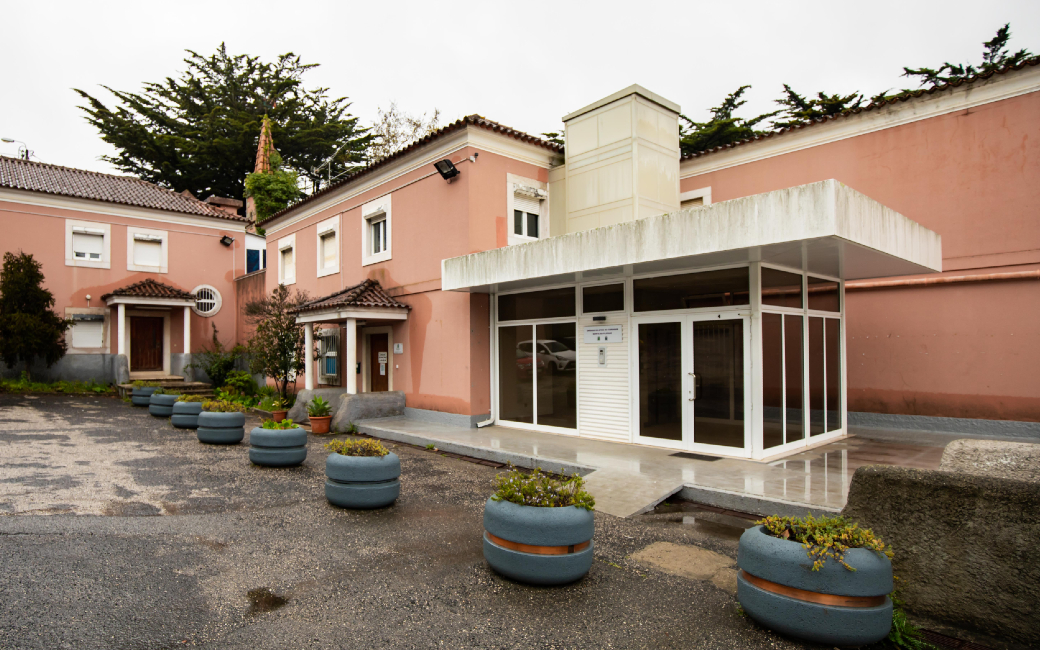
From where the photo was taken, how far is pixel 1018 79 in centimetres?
959

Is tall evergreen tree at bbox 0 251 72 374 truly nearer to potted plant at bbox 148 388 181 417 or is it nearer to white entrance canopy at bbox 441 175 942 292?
potted plant at bbox 148 388 181 417

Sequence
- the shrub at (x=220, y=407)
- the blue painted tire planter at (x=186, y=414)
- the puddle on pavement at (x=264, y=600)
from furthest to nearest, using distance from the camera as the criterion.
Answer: the blue painted tire planter at (x=186, y=414) → the shrub at (x=220, y=407) → the puddle on pavement at (x=264, y=600)

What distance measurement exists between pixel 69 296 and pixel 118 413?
787cm

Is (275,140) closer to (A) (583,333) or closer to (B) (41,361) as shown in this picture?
(B) (41,361)

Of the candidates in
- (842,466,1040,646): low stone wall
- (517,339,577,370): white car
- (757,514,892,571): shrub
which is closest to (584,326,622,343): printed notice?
(517,339,577,370): white car

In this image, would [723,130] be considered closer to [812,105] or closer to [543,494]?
[812,105]

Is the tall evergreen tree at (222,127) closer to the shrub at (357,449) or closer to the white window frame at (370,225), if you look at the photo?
the white window frame at (370,225)

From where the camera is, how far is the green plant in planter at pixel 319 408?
12633mm

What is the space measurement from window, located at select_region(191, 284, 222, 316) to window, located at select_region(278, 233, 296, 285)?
5.22 meters

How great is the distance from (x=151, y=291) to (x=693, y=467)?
19.9 metres

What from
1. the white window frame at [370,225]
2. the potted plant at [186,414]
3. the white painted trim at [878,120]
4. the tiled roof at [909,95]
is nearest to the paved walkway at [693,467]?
the potted plant at [186,414]

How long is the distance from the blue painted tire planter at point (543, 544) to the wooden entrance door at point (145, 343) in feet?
70.9

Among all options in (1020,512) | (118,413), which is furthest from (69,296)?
(1020,512)

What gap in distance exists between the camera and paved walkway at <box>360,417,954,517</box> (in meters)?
6.43
